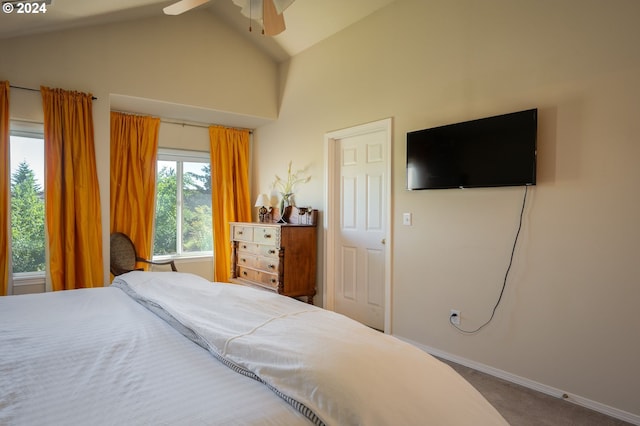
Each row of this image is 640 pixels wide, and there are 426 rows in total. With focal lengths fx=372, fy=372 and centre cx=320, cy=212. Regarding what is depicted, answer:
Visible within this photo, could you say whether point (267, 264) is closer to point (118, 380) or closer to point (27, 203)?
point (27, 203)

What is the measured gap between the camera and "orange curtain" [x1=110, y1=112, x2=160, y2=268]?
431cm

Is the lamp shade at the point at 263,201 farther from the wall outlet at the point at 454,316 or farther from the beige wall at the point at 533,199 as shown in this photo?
the wall outlet at the point at 454,316

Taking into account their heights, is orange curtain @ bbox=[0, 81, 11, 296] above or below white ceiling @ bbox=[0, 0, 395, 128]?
below

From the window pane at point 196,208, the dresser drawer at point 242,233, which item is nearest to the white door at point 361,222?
the dresser drawer at point 242,233

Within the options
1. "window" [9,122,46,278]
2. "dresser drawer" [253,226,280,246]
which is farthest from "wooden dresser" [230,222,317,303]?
"window" [9,122,46,278]

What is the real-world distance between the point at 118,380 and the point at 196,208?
4.18 metres

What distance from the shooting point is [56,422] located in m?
0.89

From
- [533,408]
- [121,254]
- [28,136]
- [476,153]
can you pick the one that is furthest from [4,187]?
[533,408]

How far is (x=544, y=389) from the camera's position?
238 centimetres

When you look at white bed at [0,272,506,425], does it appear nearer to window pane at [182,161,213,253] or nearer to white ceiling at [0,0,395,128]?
white ceiling at [0,0,395,128]

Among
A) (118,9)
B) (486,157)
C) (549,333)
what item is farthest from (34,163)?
(549,333)

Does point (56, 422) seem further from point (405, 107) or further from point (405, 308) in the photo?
point (405, 107)

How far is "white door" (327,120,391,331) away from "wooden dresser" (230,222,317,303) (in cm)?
25

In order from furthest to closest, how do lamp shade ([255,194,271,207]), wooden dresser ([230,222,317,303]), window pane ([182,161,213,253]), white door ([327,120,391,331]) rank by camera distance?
window pane ([182,161,213,253]), lamp shade ([255,194,271,207]), wooden dresser ([230,222,317,303]), white door ([327,120,391,331])
